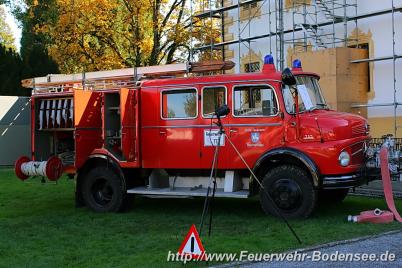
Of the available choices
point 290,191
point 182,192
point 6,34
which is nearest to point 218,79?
point 182,192

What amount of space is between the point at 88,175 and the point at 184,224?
2976mm

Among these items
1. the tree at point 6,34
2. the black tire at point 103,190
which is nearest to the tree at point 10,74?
the black tire at point 103,190

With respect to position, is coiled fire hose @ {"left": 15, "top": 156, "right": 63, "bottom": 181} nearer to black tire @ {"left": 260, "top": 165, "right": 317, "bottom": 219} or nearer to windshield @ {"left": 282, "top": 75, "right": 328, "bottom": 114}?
black tire @ {"left": 260, "top": 165, "right": 317, "bottom": 219}

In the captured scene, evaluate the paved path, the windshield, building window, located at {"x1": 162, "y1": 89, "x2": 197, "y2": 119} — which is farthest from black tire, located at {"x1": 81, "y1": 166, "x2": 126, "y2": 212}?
the paved path

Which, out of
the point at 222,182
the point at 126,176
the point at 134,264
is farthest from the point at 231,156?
the point at 134,264

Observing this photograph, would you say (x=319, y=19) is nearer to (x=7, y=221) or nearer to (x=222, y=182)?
(x=222, y=182)

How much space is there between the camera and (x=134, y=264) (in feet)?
24.6

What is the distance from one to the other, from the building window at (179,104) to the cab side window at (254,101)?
93 cm

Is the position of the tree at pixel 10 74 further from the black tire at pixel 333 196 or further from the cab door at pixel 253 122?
the black tire at pixel 333 196

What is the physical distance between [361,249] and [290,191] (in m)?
2.68

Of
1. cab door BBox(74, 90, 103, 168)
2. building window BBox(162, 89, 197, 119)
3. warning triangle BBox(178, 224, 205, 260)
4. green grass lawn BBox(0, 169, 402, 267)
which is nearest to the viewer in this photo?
warning triangle BBox(178, 224, 205, 260)

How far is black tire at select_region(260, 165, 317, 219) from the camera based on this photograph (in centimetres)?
1048

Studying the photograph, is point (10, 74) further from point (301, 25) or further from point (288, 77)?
point (288, 77)

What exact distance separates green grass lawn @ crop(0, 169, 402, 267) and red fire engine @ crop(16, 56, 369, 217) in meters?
0.52
